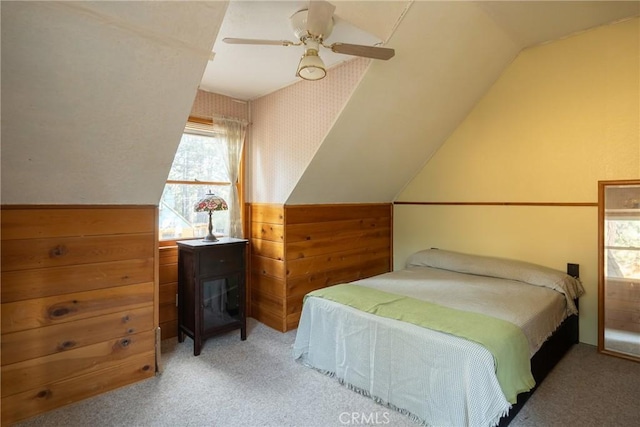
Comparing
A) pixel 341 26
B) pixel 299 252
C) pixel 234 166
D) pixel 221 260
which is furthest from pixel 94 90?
pixel 299 252

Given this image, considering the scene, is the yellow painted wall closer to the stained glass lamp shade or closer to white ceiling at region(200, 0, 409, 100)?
white ceiling at region(200, 0, 409, 100)

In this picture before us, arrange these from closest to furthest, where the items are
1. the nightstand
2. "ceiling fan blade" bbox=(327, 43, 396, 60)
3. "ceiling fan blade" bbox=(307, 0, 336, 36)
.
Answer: "ceiling fan blade" bbox=(307, 0, 336, 36) → "ceiling fan blade" bbox=(327, 43, 396, 60) → the nightstand

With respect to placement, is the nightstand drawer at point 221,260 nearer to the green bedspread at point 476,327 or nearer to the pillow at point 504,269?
the green bedspread at point 476,327

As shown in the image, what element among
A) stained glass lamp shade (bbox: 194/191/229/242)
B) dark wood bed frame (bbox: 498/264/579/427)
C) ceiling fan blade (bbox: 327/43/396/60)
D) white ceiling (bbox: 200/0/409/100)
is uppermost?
white ceiling (bbox: 200/0/409/100)

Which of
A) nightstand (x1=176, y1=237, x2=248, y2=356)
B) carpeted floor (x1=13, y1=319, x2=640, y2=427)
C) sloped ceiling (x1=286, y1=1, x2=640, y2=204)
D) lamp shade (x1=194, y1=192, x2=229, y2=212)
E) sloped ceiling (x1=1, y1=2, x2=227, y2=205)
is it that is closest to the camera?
sloped ceiling (x1=1, y1=2, x2=227, y2=205)

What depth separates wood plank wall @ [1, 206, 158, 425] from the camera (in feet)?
6.29

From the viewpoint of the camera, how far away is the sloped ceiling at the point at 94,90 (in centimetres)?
135

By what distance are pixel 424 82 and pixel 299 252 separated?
184 cm

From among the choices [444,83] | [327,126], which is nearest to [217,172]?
[327,126]

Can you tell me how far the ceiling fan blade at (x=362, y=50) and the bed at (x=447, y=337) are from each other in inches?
61.1

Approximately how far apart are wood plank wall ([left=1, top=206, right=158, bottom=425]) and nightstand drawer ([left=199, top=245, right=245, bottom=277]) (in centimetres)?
41

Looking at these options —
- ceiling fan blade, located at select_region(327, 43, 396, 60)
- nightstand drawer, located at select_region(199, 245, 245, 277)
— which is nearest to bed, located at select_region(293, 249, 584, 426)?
nightstand drawer, located at select_region(199, 245, 245, 277)

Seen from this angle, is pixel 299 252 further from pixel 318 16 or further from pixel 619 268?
pixel 619 268

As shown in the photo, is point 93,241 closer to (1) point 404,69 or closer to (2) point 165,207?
(2) point 165,207
